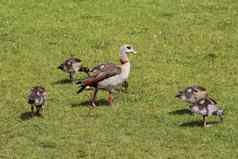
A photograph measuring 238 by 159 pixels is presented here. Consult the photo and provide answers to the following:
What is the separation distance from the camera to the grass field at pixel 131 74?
1509 centimetres

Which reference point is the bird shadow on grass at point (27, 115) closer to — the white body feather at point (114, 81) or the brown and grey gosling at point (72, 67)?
the white body feather at point (114, 81)

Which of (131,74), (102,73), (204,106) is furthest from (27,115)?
(131,74)

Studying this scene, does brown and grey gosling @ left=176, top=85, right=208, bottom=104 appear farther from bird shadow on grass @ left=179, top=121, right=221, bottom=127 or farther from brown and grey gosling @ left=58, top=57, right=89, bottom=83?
brown and grey gosling @ left=58, top=57, right=89, bottom=83

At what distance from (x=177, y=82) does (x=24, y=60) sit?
163 inches

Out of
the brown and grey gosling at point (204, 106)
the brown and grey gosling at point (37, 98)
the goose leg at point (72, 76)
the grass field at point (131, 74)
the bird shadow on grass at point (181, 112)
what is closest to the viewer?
the grass field at point (131, 74)

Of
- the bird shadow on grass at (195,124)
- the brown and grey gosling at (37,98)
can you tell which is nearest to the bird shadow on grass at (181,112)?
the bird shadow on grass at (195,124)

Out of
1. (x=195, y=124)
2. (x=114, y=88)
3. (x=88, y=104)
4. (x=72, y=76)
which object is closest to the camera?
(x=195, y=124)

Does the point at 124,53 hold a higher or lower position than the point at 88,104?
higher

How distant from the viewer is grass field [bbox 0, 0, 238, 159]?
15.1 metres

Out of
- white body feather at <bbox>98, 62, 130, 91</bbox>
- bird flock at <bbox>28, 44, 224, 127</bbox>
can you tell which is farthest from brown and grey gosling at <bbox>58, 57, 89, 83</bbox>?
white body feather at <bbox>98, 62, 130, 91</bbox>

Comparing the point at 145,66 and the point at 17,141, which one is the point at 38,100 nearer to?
the point at 17,141

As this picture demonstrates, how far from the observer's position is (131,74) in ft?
64.6

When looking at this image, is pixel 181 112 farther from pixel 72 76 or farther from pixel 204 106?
pixel 72 76

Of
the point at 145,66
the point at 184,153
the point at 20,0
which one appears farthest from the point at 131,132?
the point at 20,0
